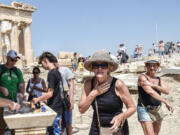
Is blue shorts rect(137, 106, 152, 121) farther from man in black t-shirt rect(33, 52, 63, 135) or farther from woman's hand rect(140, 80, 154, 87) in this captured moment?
man in black t-shirt rect(33, 52, 63, 135)

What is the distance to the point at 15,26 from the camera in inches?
945

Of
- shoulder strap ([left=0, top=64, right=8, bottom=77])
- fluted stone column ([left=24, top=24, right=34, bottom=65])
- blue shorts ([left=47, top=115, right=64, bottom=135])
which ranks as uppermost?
fluted stone column ([left=24, top=24, right=34, bottom=65])

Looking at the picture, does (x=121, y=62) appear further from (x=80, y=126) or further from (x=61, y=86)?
(x=61, y=86)

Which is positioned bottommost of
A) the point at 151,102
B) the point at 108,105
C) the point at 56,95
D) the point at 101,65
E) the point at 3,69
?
the point at 151,102

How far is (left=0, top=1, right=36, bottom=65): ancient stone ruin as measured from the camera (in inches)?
908

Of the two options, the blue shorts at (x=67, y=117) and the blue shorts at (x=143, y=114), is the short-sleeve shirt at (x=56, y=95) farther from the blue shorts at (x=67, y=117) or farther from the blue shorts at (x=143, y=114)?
the blue shorts at (x=143, y=114)

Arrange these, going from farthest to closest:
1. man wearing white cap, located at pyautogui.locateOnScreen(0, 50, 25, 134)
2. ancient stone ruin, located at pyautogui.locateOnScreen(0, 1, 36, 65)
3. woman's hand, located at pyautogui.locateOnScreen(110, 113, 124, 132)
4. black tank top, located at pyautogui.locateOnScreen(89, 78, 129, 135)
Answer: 1. ancient stone ruin, located at pyautogui.locateOnScreen(0, 1, 36, 65)
2. man wearing white cap, located at pyautogui.locateOnScreen(0, 50, 25, 134)
3. black tank top, located at pyautogui.locateOnScreen(89, 78, 129, 135)
4. woman's hand, located at pyautogui.locateOnScreen(110, 113, 124, 132)

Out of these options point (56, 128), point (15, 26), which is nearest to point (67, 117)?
point (56, 128)

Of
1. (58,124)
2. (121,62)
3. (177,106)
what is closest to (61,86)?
(58,124)

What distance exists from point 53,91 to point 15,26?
881 inches

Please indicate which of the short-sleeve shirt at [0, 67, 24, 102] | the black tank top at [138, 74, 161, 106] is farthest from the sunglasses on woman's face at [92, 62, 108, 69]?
the short-sleeve shirt at [0, 67, 24, 102]

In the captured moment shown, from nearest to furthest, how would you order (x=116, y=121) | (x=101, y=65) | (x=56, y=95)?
(x=116, y=121) < (x=101, y=65) < (x=56, y=95)

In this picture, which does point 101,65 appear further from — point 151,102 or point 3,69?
point 3,69

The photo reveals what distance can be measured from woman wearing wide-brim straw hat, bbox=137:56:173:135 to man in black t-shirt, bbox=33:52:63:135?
129 cm
